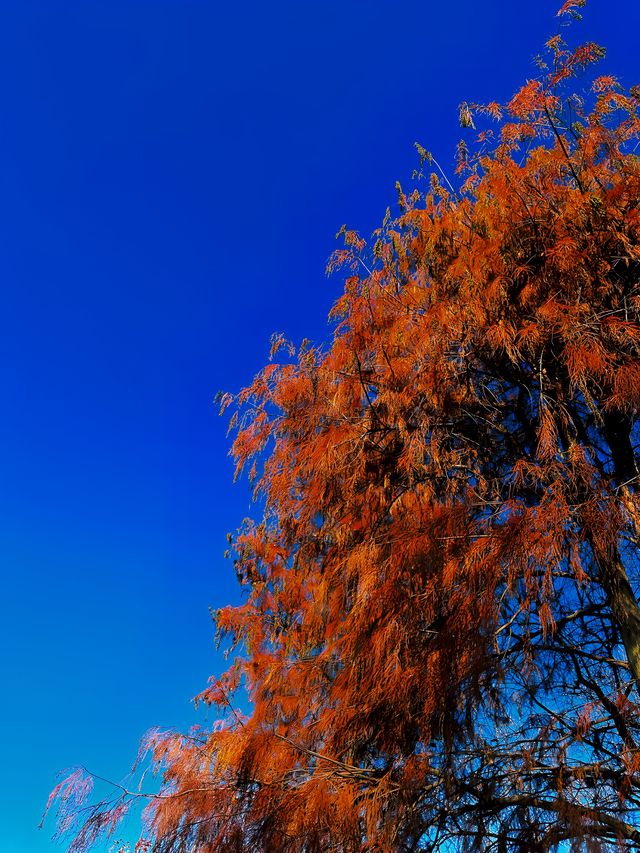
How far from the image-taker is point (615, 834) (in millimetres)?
2338

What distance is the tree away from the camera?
2.55 metres

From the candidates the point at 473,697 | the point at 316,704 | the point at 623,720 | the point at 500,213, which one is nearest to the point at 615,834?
the point at 623,720

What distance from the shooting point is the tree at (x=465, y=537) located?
255 centimetres

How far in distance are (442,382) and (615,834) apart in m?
2.00

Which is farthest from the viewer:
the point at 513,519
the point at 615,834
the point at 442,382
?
the point at 442,382

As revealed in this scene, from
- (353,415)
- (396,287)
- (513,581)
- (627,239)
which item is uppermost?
(396,287)

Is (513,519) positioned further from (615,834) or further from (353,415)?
(353,415)

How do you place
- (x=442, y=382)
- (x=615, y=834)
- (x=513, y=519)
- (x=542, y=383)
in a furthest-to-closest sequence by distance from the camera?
1. (x=442, y=382)
2. (x=542, y=383)
3. (x=513, y=519)
4. (x=615, y=834)

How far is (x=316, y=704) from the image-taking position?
11.6 ft

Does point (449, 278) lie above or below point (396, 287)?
below

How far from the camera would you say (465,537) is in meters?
2.71

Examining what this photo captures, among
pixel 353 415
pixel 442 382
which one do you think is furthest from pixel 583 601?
pixel 353 415

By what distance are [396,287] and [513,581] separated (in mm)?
2288

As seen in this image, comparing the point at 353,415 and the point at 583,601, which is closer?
the point at 583,601
